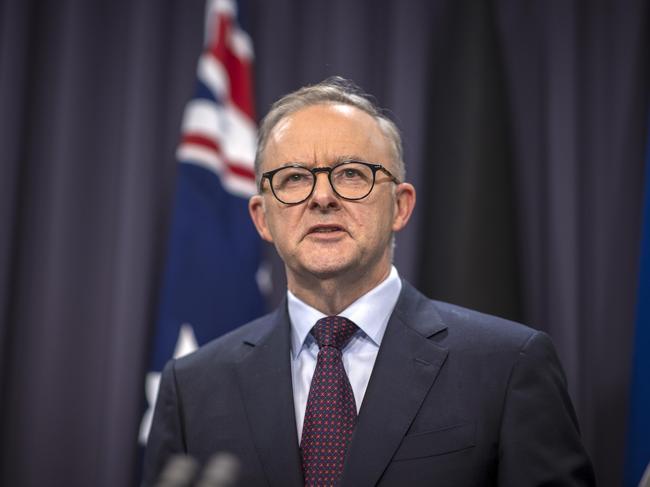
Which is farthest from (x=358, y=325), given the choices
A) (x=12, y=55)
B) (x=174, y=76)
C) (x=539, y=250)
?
(x=12, y=55)

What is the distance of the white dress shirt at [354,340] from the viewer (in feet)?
5.07

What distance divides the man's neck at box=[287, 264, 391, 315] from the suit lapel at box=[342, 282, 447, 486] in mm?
89

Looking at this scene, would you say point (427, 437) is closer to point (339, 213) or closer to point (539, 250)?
point (339, 213)

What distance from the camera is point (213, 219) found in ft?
8.06

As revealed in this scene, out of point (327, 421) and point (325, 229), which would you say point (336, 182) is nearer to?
point (325, 229)

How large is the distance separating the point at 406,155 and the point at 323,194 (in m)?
1.12

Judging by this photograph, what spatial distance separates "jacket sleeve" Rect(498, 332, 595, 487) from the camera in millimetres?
1355

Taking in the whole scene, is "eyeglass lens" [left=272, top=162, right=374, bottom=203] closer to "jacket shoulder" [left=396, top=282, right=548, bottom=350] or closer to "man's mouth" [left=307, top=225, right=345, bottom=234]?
"man's mouth" [left=307, top=225, right=345, bottom=234]

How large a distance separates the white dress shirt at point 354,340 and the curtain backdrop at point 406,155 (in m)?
0.77

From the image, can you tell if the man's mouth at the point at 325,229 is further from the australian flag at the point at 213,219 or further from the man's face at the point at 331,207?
the australian flag at the point at 213,219

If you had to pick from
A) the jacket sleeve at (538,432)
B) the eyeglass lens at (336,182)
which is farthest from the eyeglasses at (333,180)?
the jacket sleeve at (538,432)

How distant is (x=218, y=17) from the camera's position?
2.53 metres

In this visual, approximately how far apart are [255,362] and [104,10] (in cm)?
183

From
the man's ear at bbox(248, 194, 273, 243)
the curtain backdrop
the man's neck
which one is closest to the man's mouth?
the man's neck
